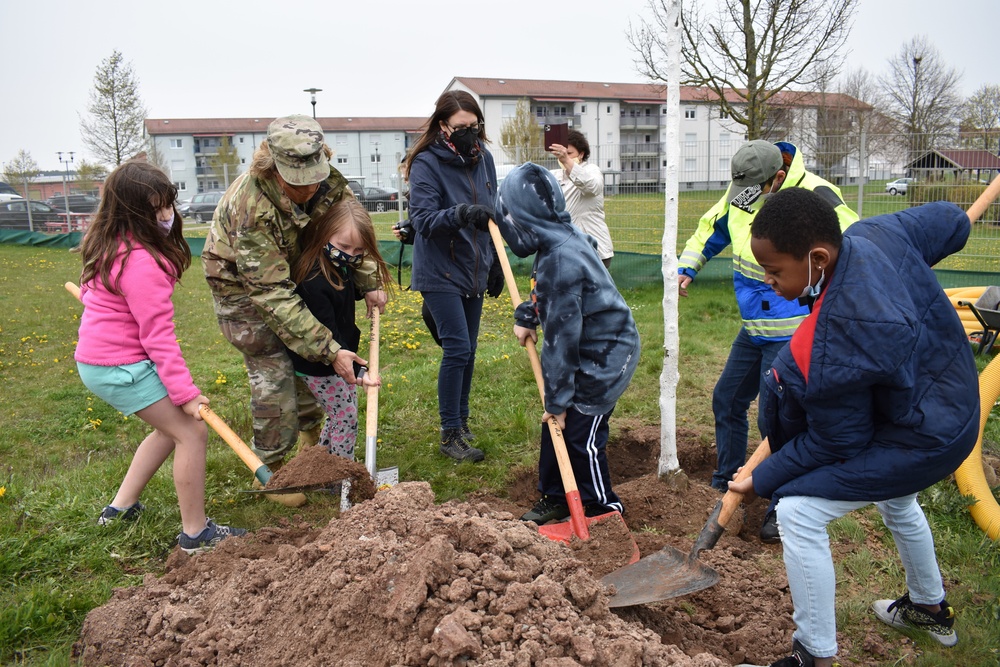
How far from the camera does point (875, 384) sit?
234 centimetres

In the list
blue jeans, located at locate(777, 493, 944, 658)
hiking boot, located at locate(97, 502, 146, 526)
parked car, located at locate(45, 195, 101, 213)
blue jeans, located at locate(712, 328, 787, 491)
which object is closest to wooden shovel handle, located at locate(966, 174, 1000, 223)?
blue jeans, located at locate(712, 328, 787, 491)

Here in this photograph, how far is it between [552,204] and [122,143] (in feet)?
103

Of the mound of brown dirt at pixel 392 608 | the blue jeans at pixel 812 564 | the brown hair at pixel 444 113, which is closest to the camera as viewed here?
the mound of brown dirt at pixel 392 608

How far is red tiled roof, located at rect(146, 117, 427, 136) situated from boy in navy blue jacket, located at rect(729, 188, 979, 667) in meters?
71.1

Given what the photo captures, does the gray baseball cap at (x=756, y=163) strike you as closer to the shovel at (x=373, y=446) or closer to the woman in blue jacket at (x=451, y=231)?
the woman in blue jacket at (x=451, y=231)

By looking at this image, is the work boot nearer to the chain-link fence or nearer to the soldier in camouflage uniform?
the soldier in camouflage uniform

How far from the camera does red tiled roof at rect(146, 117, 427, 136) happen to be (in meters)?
71.3

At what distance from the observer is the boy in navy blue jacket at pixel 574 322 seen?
347 cm

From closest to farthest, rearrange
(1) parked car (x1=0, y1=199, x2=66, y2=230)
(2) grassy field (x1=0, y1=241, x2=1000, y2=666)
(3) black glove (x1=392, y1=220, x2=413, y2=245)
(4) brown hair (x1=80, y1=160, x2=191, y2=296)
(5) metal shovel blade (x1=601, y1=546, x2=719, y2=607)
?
(5) metal shovel blade (x1=601, y1=546, x2=719, y2=607) < (2) grassy field (x1=0, y1=241, x2=1000, y2=666) < (4) brown hair (x1=80, y1=160, x2=191, y2=296) < (3) black glove (x1=392, y1=220, x2=413, y2=245) < (1) parked car (x1=0, y1=199, x2=66, y2=230)

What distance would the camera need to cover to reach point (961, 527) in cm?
379

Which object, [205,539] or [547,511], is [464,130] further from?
[205,539]

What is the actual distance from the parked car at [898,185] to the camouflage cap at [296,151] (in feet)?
32.1

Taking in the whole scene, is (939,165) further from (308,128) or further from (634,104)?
(634,104)

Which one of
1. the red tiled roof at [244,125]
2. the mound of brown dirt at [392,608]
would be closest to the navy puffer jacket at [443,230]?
the mound of brown dirt at [392,608]
